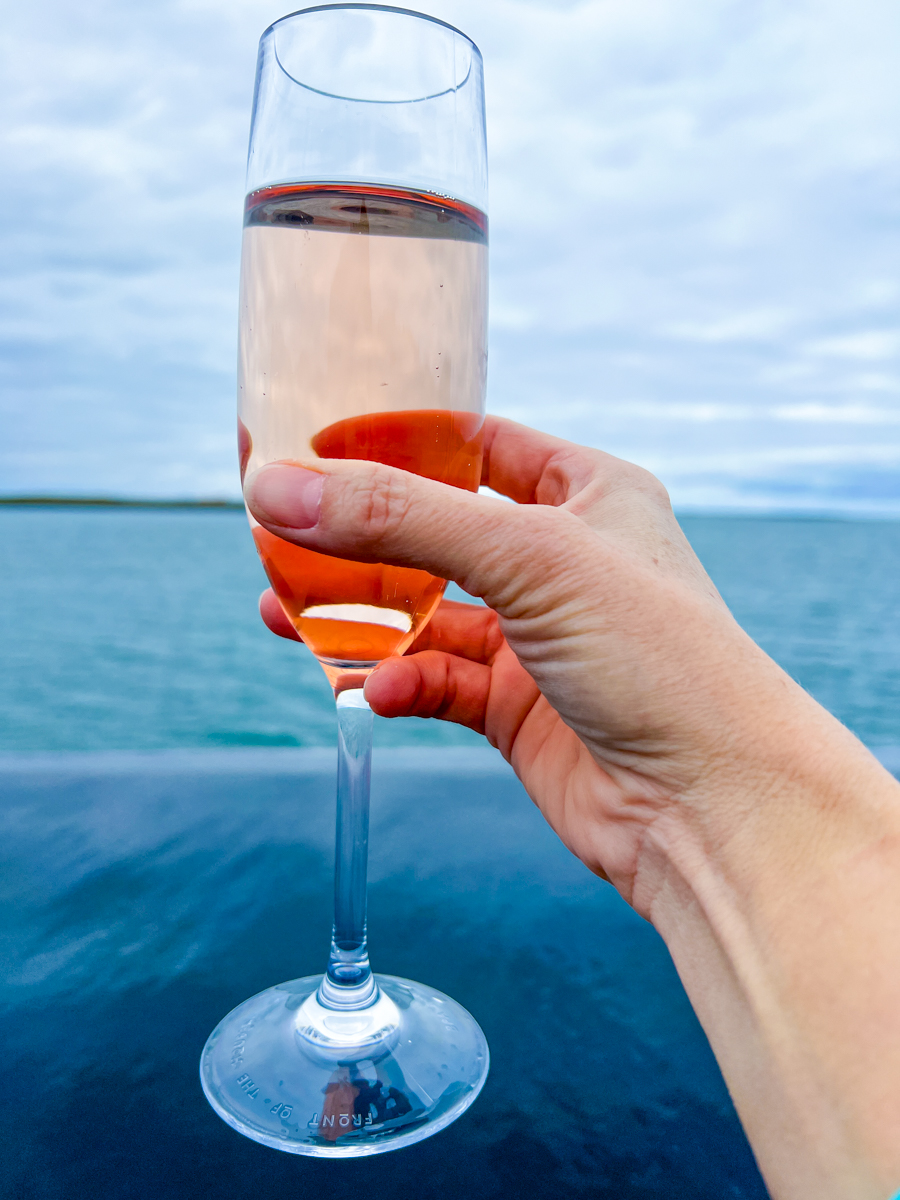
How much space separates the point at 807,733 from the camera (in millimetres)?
668

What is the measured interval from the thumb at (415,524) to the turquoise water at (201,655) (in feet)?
5.82

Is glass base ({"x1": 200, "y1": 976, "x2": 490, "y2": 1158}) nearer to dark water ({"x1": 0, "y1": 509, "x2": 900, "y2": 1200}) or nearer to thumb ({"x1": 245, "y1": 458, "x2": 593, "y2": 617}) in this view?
dark water ({"x1": 0, "y1": 509, "x2": 900, "y2": 1200})

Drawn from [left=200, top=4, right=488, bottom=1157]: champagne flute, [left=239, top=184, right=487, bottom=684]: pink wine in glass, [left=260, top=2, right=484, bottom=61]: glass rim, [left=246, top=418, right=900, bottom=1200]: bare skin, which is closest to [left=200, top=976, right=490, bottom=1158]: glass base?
[left=200, top=4, right=488, bottom=1157]: champagne flute

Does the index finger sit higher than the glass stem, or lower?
higher

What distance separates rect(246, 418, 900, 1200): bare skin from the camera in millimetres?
559

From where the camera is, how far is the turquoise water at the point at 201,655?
28.4 feet

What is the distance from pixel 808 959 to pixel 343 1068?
1.37 ft

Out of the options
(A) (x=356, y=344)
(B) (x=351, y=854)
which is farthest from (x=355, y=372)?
(B) (x=351, y=854)

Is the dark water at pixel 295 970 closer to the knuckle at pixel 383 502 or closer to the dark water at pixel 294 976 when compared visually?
the dark water at pixel 294 976

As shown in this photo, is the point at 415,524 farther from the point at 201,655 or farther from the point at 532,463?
the point at 201,655

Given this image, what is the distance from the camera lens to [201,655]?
12.1 meters

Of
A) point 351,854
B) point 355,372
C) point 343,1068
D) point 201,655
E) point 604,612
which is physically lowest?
point 201,655

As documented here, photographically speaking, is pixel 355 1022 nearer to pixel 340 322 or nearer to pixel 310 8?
pixel 340 322

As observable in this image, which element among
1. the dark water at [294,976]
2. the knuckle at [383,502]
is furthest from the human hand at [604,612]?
the dark water at [294,976]
